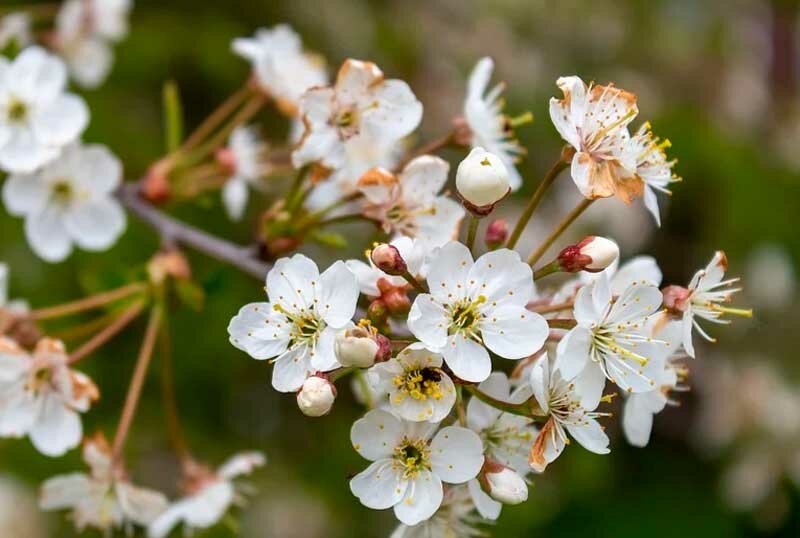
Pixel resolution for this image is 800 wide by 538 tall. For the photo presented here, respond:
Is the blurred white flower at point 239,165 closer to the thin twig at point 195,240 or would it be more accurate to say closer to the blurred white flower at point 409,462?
the thin twig at point 195,240

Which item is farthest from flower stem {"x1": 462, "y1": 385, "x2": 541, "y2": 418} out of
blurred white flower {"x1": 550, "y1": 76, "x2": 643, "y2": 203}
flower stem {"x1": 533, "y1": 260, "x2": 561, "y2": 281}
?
blurred white flower {"x1": 550, "y1": 76, "x2": 643, "y2": 203}

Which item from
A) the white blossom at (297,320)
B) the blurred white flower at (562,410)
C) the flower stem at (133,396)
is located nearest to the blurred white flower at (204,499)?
the flower stem at (133,396)

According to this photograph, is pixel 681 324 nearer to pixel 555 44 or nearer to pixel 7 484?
pixel 7 484

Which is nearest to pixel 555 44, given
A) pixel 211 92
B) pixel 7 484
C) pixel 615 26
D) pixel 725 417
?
pixel 615 26

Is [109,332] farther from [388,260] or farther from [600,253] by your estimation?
[600,253]

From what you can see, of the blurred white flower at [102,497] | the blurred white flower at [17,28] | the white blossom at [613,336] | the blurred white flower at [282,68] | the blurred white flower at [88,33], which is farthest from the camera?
the blurred white flower at [88,33]

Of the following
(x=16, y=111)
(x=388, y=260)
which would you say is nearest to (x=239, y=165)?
(x=16, y=111)
